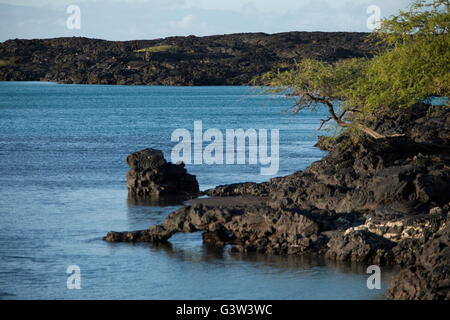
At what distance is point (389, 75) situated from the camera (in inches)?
1116

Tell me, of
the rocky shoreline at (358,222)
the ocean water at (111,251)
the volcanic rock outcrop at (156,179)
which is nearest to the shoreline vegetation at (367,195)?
the rocky shoreline at (358,222)

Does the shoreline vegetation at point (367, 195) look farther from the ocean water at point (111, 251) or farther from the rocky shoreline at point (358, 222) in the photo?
the ocean water at point (111, 251)

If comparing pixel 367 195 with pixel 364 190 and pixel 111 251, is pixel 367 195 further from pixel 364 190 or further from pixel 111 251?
pixel 111 251

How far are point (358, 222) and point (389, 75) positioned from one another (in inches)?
395

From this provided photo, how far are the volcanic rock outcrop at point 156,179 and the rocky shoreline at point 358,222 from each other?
147 inches

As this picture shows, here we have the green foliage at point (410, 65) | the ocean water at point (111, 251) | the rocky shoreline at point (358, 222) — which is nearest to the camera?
the rocky shoreline at point (358, 222)

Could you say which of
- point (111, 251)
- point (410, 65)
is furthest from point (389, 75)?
point (111, 251)

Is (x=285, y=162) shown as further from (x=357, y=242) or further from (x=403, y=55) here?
(x=357, y=242)

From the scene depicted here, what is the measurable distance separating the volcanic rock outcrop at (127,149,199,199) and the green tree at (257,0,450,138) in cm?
541

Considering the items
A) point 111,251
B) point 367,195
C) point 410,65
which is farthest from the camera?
point 410,65

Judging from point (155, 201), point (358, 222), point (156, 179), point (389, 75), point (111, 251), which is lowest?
point (111, 251)

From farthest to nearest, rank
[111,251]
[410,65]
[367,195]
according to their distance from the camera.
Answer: [410,65], [367,195], [111,251]

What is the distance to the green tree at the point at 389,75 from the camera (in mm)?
26438

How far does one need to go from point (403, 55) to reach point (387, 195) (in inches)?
325
